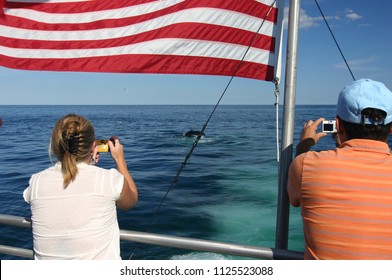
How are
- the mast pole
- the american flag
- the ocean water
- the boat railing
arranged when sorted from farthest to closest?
the ocean water
the american flag
the mast pole
the boat railing

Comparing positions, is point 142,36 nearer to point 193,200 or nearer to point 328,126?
point 328,126

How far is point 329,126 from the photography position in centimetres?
226

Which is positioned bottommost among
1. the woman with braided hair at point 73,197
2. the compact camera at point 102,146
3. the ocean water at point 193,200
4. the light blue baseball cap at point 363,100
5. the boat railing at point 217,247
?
the ocean water at point 193,200

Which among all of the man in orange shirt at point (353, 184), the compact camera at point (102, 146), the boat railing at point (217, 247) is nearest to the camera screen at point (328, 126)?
the man in orange shirt at point (353, 184)

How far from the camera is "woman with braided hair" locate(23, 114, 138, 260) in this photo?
6.39 feet

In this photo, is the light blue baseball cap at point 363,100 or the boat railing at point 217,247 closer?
the light blue baseball cap at point 363,100

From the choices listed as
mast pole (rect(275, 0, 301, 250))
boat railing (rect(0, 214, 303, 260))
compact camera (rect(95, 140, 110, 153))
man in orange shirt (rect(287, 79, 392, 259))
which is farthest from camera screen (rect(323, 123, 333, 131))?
compact camera (rect(95, 140, 110, 153))

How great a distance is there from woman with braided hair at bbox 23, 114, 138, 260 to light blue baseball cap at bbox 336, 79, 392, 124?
1.24 metres

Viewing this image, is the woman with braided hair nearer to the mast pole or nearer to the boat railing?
the boat railing

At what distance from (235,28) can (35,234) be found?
2674 mm

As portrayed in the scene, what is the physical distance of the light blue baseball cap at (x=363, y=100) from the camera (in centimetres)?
169

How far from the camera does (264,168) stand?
1709cm

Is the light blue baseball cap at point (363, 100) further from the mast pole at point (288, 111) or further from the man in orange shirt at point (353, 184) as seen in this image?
the mast pole at point (288, 111)

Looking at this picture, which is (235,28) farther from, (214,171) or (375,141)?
(214,171)
